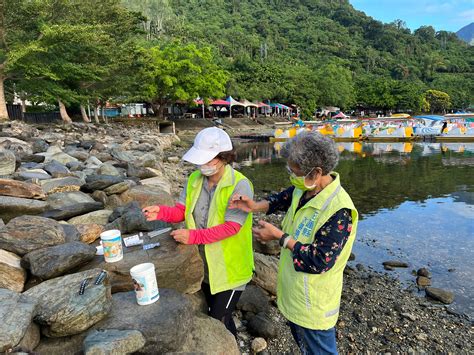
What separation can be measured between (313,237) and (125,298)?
145 centimetres

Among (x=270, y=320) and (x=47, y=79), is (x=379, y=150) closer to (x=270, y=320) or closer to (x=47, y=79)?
(x=47, y=79)

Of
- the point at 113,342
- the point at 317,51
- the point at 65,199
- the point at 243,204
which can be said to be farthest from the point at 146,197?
the point at 317,51

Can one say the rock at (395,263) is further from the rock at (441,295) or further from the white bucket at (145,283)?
the white bucket at (145,283)

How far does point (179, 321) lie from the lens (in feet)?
7.37

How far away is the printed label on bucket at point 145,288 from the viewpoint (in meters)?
2.21

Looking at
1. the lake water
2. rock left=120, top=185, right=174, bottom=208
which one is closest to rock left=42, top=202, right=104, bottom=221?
rock left=120, top=185, right=174, bottom=208

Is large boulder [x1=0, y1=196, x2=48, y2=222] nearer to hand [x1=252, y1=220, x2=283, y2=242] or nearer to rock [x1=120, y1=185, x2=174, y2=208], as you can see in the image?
rock [x1=120, y1=185, x2=174, y2=208]

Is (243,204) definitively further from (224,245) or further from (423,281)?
(423,281)

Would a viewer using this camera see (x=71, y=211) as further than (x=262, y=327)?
Yes

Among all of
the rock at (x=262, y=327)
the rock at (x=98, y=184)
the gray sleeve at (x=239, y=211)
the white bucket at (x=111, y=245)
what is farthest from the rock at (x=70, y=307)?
the rock at (x=98, y=184)

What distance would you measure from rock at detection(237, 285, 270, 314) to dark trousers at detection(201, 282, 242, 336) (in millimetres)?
1017

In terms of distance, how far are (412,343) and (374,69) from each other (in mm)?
121287

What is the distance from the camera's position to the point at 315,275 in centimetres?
210

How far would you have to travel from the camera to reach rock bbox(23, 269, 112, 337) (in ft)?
6.72
